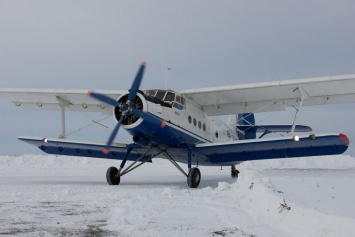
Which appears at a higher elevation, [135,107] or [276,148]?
[135,107]

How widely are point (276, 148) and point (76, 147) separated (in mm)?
8202

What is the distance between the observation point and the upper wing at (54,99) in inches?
638

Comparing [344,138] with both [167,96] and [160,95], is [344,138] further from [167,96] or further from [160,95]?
[160,95]

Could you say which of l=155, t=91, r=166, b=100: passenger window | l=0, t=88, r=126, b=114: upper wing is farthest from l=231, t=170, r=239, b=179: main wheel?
l=155, t=91, r=166, b=100: passenger window

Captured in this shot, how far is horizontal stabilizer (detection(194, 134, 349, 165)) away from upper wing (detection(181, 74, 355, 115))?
6.69ft

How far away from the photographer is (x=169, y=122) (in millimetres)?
13352

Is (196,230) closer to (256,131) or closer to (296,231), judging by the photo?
(296,231)

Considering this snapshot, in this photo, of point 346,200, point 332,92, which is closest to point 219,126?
point 332,92

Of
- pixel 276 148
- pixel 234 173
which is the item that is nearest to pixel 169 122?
pixel 276 148

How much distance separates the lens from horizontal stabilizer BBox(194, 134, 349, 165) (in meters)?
13.5

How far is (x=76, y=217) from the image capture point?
20.2 feet

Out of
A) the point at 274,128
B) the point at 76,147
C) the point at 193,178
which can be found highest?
the point at 274,128

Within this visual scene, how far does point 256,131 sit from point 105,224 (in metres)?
19.3

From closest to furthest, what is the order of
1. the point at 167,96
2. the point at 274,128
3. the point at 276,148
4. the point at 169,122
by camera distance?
1. the point at 169,122
2. the point at 167,96
3. the point at 276,148
4. the point at 274,128
